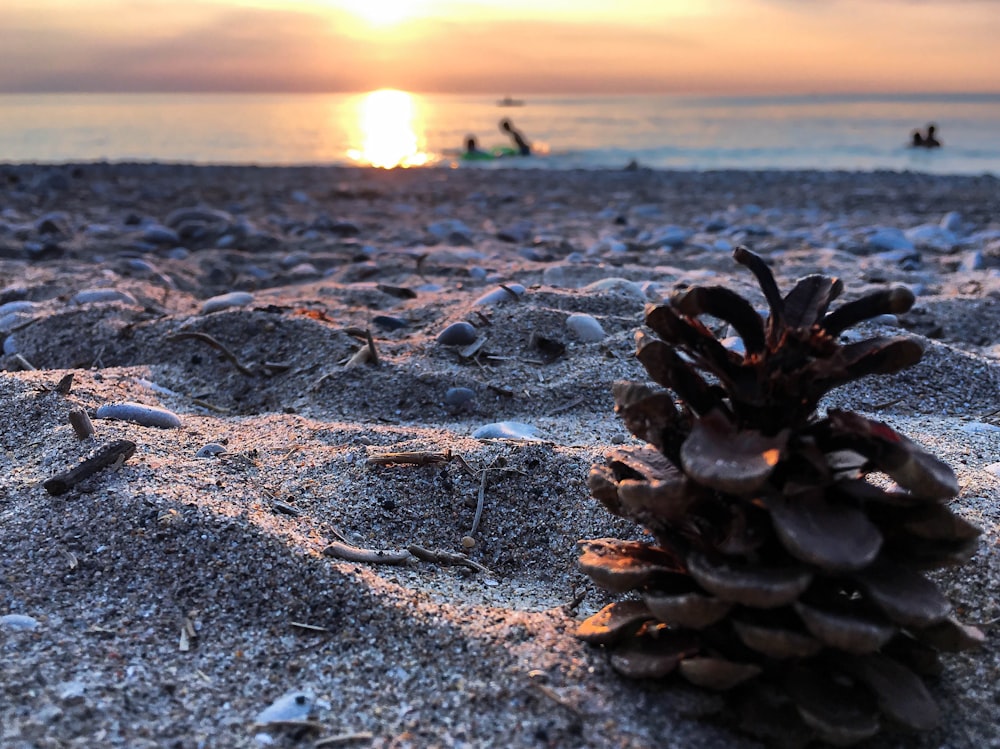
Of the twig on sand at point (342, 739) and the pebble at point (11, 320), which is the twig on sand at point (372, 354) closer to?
the pebble at point (11, 320)

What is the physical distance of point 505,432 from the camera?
251cm

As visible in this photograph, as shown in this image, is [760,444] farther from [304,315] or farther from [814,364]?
[304,315]

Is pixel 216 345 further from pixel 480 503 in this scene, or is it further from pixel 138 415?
pixel 480 503

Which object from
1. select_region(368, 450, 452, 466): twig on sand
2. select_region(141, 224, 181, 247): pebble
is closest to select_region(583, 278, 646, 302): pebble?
select_region(368, 450, 452, 466): twig on sand

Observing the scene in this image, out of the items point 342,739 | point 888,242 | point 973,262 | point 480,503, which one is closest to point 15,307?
point 480,503

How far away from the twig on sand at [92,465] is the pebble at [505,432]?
3.20 ft

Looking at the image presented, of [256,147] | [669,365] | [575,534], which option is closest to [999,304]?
[575,534]

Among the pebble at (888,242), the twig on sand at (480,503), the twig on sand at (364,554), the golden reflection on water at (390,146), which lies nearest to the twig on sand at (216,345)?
the twig on sand at (480,503)

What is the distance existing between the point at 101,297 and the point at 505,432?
2715mm

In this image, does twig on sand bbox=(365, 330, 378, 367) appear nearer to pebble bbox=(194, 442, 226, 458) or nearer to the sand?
the sand

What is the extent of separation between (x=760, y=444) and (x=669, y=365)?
22 centimetres

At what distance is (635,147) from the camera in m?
21.6

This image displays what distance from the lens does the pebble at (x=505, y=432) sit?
2477 millimetres

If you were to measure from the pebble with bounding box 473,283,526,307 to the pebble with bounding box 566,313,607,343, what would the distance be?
391 mm
